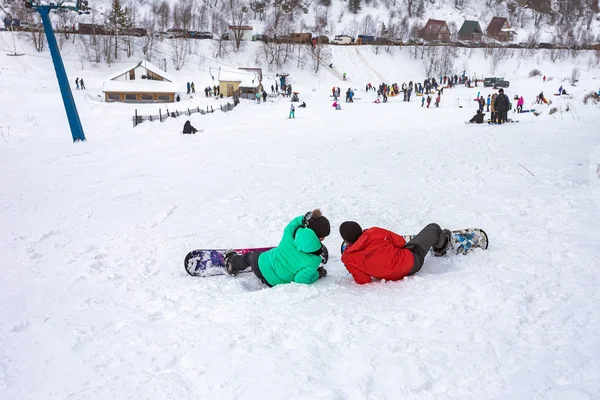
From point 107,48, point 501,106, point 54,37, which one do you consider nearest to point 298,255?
point 501,106

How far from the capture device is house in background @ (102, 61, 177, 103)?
32781 mm

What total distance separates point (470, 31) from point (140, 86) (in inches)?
2237

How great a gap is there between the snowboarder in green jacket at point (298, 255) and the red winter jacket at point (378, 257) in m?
0.35

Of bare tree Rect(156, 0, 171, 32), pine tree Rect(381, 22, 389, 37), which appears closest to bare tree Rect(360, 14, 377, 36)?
pine tree Rect(381, 22, 389, 37)

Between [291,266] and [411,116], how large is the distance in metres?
18.1

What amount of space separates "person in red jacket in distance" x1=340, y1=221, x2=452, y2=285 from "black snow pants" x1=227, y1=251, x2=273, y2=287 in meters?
0.96

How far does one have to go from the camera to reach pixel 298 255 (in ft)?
13.6

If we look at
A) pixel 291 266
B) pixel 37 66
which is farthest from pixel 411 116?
pixel 37 66

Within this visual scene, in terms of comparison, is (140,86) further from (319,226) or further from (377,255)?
(377,255)

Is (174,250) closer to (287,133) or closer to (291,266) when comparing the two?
(291,266)

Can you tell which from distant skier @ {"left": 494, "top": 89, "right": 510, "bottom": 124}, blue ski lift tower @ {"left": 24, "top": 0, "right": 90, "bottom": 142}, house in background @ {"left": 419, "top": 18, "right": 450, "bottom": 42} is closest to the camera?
distant skier @ {"left": 494, "top": 89, "right": 510, "bottom": 124}

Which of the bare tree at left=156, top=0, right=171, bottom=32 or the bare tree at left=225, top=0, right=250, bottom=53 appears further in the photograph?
the bare tree at left=225, top=0, right=250, bottom=53

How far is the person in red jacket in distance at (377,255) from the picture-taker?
13.4 ft

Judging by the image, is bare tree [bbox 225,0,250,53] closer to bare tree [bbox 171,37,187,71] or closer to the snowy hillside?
the snowy hillside
